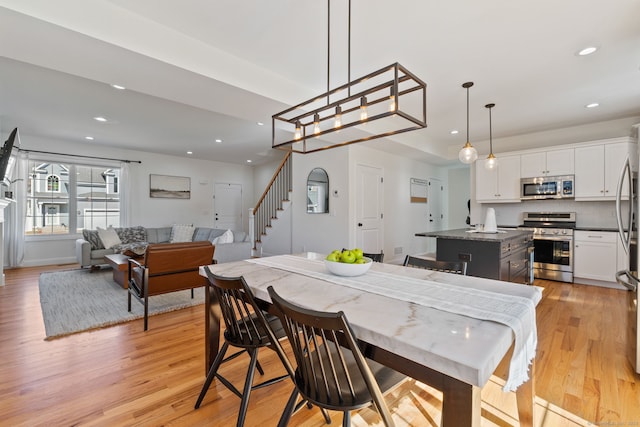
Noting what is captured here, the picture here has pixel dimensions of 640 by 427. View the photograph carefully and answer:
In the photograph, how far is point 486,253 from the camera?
3273 millimetres

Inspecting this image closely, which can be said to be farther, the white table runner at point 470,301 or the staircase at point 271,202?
the staircase at point 271,202

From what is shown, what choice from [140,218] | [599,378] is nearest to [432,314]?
[599,378]

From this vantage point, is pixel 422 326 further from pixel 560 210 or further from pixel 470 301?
pixel 560 210

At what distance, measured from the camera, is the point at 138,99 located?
3.90m

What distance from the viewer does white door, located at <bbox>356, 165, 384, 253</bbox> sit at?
17.7 ft

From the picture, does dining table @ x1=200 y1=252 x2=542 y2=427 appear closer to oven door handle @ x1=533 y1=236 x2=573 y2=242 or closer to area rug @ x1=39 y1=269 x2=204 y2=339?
area rug @ x1=39 y1=269 x2=204 y2=339

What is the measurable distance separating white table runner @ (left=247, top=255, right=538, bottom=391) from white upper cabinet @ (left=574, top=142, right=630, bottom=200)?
15.3 ft

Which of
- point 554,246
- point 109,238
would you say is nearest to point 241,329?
point 109,238

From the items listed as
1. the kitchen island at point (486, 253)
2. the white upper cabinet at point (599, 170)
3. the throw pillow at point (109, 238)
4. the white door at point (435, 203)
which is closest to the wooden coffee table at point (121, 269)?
the throw pillow at point (109, 238)

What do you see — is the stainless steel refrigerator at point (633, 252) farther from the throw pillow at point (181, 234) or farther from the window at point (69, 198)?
the window at point (69, 198)

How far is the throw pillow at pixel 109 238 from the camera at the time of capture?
5316 millimetres

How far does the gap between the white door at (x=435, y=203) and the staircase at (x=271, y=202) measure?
3.56 metres

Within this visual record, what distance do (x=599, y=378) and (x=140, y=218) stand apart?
8.28 meters

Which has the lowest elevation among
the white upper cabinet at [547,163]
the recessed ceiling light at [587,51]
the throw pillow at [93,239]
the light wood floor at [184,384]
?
the light wood floor at [184,384]
